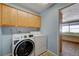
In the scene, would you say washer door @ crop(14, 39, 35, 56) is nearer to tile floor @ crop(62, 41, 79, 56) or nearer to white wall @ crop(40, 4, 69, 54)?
white wall @ crop(40, 4, 69, 54)

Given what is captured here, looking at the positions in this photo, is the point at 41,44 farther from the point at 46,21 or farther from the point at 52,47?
the point at 46,21

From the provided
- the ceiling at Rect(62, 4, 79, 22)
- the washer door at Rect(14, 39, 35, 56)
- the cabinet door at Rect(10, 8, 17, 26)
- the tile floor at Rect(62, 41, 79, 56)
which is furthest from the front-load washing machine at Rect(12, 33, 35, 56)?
the ceiling at Rect(62, 4, 79, 22)

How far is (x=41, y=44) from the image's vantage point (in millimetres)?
1495

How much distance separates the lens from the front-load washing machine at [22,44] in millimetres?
1099

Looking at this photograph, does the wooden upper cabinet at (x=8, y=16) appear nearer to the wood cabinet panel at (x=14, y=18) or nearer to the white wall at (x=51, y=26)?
the wood cabinet panel at (x=14, y=18)

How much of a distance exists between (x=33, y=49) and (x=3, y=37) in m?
0.65

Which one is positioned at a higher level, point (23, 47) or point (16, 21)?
point (16, 21)

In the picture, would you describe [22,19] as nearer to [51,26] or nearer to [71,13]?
[51,26]

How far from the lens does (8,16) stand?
3.46 ft

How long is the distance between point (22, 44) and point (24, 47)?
0.09 metres

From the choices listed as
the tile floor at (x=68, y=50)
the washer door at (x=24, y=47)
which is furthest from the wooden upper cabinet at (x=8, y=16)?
the tile floor at (x=68, y=50)

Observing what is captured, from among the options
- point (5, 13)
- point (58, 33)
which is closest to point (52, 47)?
point (58, 33)

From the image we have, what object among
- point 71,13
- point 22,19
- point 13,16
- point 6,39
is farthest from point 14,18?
point 71,13

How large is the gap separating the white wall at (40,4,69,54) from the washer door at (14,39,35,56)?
14.3 inches
